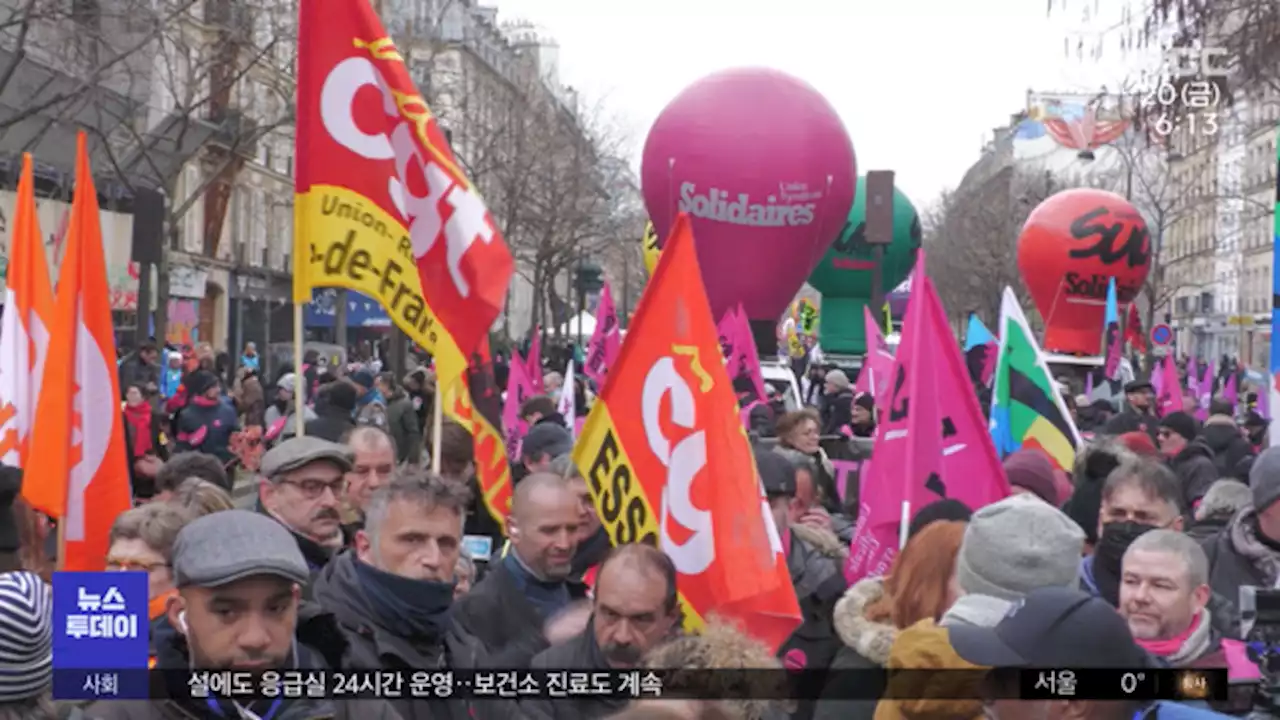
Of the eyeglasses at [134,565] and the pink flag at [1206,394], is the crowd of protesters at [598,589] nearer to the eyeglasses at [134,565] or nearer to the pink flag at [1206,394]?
the eyeglasses at [134,565]

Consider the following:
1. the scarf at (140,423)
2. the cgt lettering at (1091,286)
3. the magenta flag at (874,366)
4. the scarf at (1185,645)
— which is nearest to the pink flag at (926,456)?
the scarf at (1185,645)

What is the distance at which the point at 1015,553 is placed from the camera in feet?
14.0

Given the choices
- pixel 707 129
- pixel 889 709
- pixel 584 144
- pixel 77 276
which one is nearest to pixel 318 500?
pixel 77 276

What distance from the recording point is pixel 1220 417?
A: 12445 millimetres

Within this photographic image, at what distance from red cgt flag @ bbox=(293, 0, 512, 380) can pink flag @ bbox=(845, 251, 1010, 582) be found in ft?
5.36

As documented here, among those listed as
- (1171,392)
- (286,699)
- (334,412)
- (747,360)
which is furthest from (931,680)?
(1171,392)

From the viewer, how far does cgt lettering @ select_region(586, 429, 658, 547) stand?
6.08 metres

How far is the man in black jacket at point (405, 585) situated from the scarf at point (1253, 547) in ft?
8.90

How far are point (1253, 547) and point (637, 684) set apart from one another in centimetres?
295

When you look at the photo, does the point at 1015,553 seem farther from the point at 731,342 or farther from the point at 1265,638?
the point at 731,342

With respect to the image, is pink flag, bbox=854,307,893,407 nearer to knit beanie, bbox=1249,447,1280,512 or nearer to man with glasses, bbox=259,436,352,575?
knit beanie, bbox=1249,447,1280,512

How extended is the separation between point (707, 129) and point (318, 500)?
746 inches

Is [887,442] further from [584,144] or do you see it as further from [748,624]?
[584,144]

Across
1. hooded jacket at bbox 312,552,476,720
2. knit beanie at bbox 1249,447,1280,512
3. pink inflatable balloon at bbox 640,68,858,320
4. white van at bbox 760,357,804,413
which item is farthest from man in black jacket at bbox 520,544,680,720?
pink inflatable balloon at bbox 640,68,858,320
